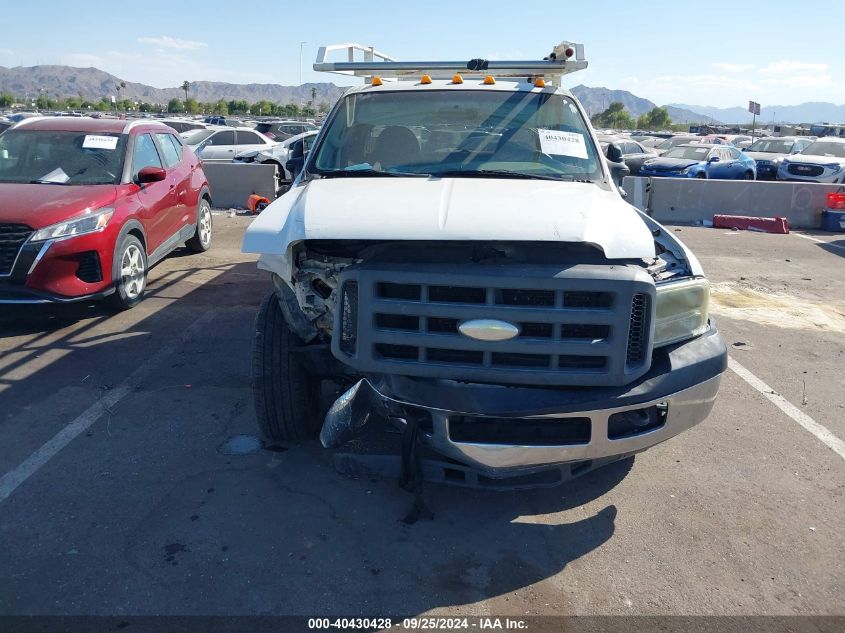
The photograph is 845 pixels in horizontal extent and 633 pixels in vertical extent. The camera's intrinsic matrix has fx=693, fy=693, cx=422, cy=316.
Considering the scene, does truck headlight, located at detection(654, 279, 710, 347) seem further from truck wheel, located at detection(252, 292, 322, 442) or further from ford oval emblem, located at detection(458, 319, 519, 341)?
truck wheel, located at detection(252, 292, 322, 442)

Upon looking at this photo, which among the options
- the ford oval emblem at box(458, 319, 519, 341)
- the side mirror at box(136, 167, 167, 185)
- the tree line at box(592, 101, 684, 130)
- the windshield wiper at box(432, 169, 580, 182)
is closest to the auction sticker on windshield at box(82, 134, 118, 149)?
the side mirror at box(136, 167, 167, 185)

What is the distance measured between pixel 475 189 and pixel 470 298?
36.8 inches

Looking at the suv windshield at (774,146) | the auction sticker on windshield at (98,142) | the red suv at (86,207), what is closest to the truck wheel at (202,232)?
the red suv at (86,207)

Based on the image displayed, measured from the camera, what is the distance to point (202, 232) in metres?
9.63

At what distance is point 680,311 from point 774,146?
2645 cm

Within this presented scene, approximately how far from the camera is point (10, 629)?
276cm

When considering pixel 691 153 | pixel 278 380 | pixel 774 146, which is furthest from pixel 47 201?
pixel 774 146

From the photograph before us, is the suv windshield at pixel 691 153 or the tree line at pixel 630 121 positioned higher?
the tree line at pixel 630 121

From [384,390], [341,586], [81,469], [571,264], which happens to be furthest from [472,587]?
[81,469]

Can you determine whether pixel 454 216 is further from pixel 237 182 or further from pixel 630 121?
pixel 630 121

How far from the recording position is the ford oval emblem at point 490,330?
2951 millimetres

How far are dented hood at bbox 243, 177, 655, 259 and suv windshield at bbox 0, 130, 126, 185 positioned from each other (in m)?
4.04

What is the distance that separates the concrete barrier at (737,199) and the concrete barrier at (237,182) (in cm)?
Answer: 730

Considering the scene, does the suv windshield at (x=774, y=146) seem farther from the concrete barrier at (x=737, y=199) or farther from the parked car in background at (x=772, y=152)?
the concrete barrier at (x=737, y=199)
